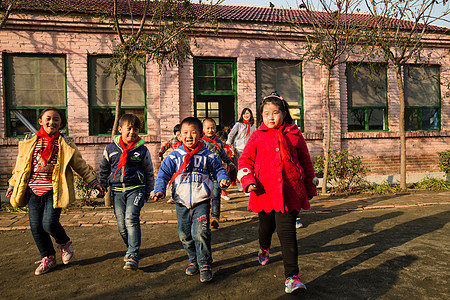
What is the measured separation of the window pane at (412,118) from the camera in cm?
1094

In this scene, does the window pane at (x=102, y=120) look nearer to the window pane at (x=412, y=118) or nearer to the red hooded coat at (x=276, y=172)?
the red hooded coat at (x=276, y=172)

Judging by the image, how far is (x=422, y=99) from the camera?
11.0 metres

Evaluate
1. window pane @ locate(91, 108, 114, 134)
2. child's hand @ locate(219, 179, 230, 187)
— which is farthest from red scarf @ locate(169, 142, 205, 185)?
window pane @ locate(91, 108, 114, 134)

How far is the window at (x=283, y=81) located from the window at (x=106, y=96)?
3.29m

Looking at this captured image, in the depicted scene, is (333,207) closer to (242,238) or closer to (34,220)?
(242,238)

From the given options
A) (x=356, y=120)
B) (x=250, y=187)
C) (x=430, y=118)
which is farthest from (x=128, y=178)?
(x=430, y=118)

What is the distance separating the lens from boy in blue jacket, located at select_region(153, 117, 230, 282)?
325 cm

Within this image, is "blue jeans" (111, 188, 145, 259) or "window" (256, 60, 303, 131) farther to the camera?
"window" (256, 60, 303, 131)

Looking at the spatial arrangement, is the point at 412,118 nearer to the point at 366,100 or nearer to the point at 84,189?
the point at 366,100

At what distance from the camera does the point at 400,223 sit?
17.5 feet

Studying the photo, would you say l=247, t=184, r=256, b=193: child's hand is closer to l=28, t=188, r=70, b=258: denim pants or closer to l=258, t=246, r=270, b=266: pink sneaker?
l=258, t=246, r=270, b=266: pink sneaker

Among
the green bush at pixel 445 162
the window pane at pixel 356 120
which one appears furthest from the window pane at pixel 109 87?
the green bush at pixel 445 162

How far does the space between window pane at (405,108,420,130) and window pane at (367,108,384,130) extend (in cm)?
96

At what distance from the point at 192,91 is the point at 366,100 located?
5351mm
